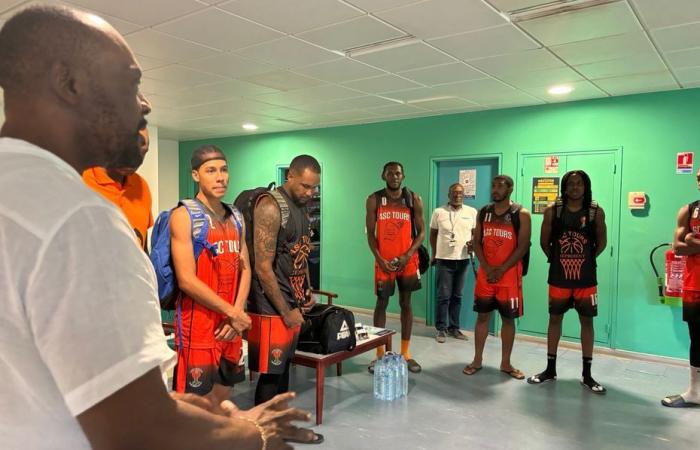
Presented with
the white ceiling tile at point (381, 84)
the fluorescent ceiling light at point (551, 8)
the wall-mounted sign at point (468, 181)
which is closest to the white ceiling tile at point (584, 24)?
the fluorescent ceiling light at point (551, 8)

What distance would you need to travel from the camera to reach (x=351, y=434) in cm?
305

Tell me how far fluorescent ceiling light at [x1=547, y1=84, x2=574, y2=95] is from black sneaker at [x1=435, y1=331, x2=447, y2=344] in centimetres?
272

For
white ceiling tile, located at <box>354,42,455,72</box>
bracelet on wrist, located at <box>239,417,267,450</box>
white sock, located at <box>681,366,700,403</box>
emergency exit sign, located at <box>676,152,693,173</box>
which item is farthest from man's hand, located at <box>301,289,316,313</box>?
emergency exit sign, located at <box>676,152,693,173</box>

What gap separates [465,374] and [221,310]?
250 centimetres

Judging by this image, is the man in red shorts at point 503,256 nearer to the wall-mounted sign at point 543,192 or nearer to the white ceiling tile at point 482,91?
the white ceiling tile at point 482,91

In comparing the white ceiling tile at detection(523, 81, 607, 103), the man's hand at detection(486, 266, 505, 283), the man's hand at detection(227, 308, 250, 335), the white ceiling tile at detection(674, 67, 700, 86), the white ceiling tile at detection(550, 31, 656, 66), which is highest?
the white ceiling tile at detection(523, 81, 607, 103)

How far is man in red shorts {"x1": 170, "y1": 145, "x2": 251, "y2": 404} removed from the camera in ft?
8.12

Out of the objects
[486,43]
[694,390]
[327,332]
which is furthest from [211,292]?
[694,390]

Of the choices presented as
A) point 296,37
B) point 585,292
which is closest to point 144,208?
point 296,37

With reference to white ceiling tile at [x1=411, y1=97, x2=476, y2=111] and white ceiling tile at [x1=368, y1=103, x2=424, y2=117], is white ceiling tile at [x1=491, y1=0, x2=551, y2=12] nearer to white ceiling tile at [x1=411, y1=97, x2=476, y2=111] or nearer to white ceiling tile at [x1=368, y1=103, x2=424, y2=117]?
white ceiling tile at [x1=411, y1=97, x2=476, y2=111]

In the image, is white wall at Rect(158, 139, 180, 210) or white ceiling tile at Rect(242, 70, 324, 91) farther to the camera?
white wall at Rect(158, 139, 180, 210)

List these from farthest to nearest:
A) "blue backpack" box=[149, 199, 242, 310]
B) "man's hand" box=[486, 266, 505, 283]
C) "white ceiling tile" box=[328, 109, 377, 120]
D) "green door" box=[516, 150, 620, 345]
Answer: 1. "white ceiling tile" box=[328, 109, 377, 120]
2. "green door" box=[516, 150, 620, 345]
3. "man's hand" box=[486, 266, 505, 283]
4. "blue backpack" box=[149, 199, 242, 310]

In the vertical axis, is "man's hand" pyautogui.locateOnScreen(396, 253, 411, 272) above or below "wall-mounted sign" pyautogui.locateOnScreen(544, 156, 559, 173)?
below

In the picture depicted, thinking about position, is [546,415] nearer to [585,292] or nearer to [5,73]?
[585,292]
